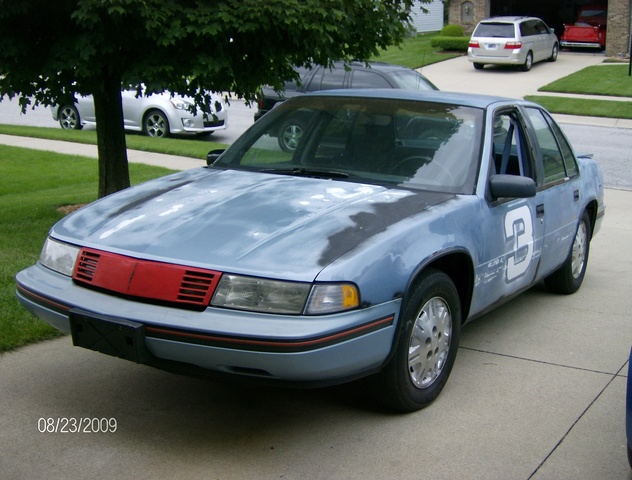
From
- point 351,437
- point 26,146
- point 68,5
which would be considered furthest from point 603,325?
point 26,146

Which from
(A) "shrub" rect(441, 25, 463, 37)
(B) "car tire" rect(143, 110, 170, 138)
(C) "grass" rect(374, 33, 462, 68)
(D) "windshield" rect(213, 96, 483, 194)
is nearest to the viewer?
(D) "windshield" rect(213, 96, 483, 194)

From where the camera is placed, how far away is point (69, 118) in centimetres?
1941

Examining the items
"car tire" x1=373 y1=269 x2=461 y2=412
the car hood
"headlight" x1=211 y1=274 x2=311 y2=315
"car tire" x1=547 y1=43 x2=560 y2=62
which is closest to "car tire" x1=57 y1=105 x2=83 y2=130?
the car hood

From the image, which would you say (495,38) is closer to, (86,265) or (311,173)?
(311,173)

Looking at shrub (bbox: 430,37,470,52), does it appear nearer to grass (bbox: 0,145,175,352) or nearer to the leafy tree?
grass (bbox: 0,145,175,352)

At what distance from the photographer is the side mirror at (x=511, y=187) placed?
513cm

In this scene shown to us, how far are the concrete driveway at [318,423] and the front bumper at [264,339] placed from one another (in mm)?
431

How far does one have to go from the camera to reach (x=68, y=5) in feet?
23.2

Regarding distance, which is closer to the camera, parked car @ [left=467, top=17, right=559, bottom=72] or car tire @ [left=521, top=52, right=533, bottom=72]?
parked car @ [left=467, top=17, right=559, bottom=72]

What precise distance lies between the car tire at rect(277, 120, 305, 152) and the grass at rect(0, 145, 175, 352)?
72.9 inches

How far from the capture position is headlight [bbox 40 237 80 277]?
4.49m

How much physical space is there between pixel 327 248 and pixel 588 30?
34604mm

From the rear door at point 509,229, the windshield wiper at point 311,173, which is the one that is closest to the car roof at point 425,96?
the rear door at point 509,229

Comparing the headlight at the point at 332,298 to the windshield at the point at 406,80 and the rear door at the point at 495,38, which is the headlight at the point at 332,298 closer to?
the windshield at the point at 406,80
